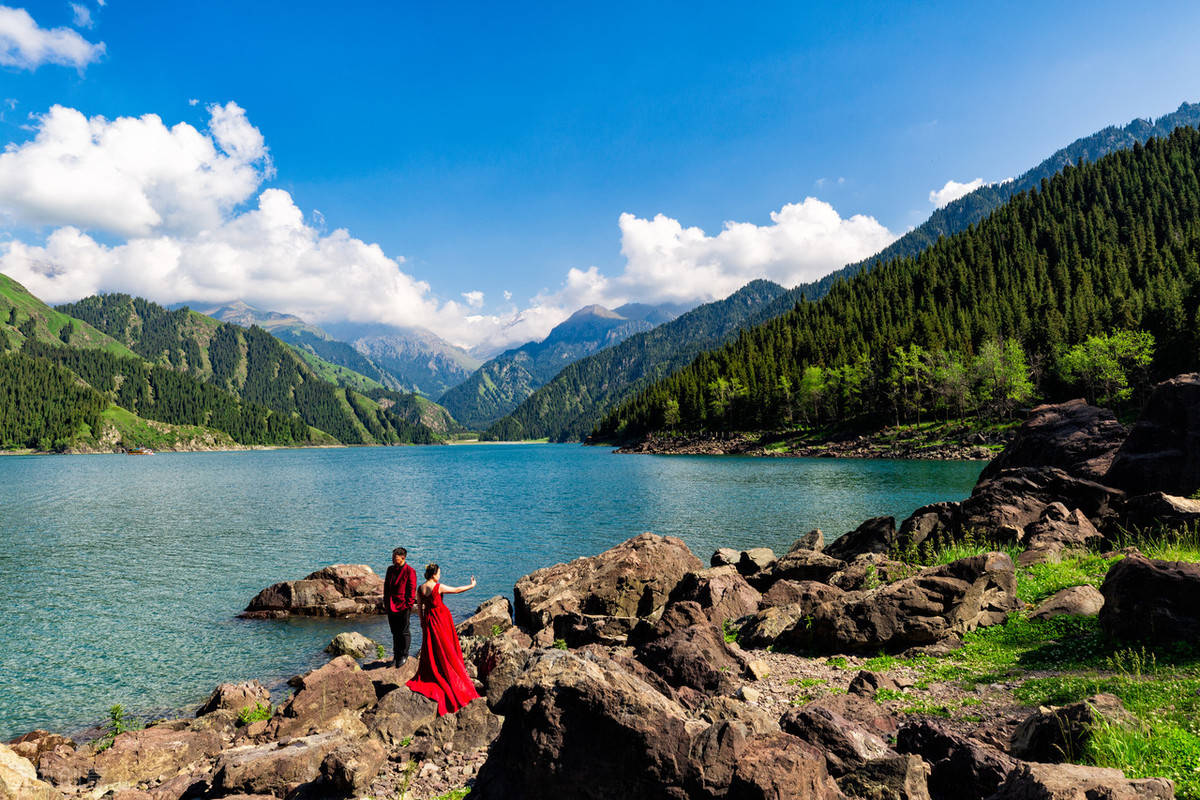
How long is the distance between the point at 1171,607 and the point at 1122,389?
415ft

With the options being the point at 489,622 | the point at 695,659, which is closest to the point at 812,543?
the point at 489,622

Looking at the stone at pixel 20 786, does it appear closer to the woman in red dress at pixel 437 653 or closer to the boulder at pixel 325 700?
the boulder at pixel 325 700

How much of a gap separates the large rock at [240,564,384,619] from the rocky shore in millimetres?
169

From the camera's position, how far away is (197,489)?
309ft

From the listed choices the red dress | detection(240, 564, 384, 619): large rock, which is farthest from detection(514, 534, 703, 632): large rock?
detection(240, 564, 384, 619): large rock

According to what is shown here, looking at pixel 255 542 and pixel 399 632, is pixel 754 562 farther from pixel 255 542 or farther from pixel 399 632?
pixel 255 542

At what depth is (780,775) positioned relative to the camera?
6.95 m

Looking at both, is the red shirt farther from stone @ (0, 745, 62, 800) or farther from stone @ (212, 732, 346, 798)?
stone @ (0, 745, 62, 800)

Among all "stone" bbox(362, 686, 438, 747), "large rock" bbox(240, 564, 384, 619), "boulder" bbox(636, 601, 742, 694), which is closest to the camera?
"boulder" bbox(636, 601, 742, 694)

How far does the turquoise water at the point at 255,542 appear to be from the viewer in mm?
23203

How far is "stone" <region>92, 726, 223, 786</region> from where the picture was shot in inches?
567

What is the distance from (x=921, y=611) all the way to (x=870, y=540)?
13661mm

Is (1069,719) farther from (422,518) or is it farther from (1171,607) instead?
(422,518)

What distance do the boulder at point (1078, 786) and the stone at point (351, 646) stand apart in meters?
24.4
